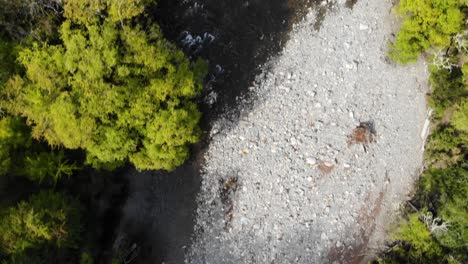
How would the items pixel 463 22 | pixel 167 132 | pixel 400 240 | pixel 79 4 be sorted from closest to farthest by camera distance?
pixel 79 4 → pixel 167 132 → pixel 463 22 → pixel 400 240

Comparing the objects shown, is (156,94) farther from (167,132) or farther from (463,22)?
(463,22)

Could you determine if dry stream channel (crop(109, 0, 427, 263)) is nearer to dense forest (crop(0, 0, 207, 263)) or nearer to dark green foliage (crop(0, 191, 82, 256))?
dense forest (crop(0, 0, 207, 263))

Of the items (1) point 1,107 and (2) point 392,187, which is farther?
(2) point 392,187

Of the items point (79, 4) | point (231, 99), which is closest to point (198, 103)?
point (231, 99)

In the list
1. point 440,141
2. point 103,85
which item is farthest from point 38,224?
point 440,141

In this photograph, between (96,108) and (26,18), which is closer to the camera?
(96,108)

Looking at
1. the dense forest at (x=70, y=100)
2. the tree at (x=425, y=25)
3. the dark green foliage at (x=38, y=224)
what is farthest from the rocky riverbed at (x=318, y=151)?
the dark green foliage at (x=38, y=224)

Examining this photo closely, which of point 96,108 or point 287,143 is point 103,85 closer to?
point 96,108
